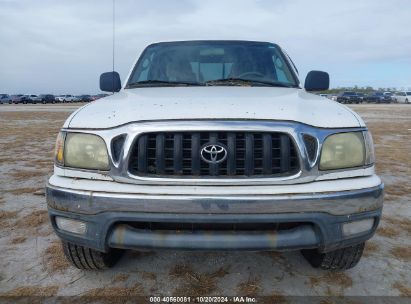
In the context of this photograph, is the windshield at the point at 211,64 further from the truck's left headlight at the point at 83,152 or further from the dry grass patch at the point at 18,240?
the dry grass patch at the point at 18,240

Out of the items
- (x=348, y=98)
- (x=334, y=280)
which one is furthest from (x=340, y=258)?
(x=348, y=98)

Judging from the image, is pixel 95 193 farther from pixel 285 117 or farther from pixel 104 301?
pixel 285 117

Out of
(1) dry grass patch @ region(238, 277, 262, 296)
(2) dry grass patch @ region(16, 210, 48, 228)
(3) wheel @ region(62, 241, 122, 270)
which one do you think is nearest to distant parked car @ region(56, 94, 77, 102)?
(2) dry grass patch @ region(16, 210, 48, 228)

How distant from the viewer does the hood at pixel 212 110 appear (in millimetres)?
2221

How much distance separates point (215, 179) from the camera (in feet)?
7.04

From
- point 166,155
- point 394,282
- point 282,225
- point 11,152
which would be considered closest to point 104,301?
point 166,155

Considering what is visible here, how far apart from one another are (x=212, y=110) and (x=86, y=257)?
53.5 inches

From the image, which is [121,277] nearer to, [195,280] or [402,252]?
[195,280]

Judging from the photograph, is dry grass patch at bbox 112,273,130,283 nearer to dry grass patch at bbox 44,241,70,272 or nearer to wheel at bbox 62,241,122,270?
wheel at bbox 62,241,122,270

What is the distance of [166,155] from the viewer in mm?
2197

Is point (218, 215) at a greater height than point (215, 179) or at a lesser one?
lesser

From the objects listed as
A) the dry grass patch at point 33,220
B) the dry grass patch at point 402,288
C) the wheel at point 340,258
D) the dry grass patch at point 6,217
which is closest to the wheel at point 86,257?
the dry grass patch at point 33,220

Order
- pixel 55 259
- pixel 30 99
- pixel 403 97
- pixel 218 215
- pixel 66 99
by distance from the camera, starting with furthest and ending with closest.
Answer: pixel 66 99 < pixel 30 99 < pixel 403 97 < pixel 55 259 < pixel 218 215

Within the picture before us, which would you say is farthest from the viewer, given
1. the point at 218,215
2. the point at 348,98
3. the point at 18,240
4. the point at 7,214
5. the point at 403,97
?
the point at 403,97
